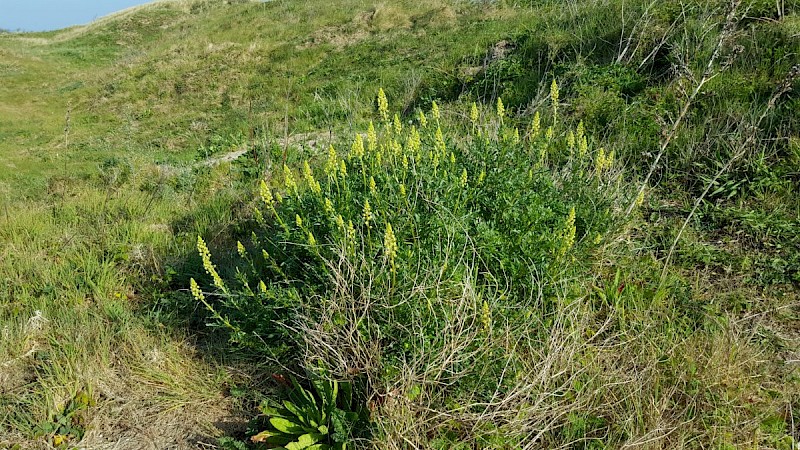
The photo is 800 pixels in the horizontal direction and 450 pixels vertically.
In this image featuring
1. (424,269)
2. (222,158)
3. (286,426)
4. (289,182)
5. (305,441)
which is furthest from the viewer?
(222,158)

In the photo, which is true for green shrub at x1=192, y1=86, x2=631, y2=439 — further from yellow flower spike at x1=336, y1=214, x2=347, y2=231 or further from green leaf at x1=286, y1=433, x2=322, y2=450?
green leaf at x1=286, y1=433, x2=322, y2=450

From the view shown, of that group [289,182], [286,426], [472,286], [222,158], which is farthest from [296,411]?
[222,158]

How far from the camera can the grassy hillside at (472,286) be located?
2283 mm

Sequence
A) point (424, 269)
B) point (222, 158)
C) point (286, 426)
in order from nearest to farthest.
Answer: point (286, 426) < point (424, 269) < point (222, 158)

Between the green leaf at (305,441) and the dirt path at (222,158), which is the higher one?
the green leaf at (305,441)

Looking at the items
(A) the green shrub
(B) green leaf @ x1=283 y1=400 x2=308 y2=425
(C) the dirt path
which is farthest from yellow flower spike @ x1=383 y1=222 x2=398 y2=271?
(C) the dirt path

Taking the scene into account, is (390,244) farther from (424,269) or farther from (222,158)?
(222,158)

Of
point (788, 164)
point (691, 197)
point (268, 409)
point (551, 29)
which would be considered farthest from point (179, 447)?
point (551, 29)

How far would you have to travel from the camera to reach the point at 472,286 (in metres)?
2.46

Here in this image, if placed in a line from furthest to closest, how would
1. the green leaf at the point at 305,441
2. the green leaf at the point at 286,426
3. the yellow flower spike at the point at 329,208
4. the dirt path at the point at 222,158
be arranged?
1. the dirt path at the point at 222,158
2. the yellow flower spike at the point at 329,208
3. the green leaf at the point at 286,426
4. the green leaf at the point at 305,441

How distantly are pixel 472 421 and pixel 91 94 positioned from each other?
62.7 ft

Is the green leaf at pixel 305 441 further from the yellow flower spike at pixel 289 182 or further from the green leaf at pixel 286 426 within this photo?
the yellow flower spike at pixel 289 182

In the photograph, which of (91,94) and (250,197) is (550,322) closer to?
(250,197)

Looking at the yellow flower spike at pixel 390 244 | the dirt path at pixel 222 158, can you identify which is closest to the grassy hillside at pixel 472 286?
the yellow flower spike at pixel 390 244
